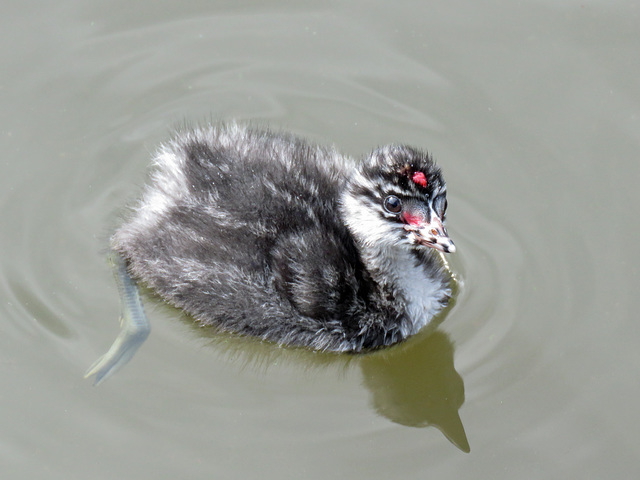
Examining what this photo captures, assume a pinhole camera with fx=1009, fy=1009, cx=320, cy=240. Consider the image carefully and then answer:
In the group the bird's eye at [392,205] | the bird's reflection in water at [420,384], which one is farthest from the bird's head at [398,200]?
the bird's reflection in water at [420,384]

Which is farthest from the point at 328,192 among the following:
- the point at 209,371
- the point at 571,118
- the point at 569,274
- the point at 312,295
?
the point at 571,118

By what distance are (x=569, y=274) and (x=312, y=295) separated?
142 centimetres

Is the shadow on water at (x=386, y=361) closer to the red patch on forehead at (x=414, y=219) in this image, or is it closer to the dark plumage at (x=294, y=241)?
the dark plumage at (x=294, y=241)

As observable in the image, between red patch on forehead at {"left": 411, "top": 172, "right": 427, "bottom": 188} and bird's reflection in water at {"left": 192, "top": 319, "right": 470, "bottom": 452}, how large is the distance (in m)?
0.88

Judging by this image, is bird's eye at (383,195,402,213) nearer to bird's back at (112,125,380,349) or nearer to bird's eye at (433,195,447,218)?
bird's eye at (433,195,447,218)

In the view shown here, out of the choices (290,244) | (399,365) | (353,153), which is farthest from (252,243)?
(353,153)

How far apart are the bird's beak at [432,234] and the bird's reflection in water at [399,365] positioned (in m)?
0.63

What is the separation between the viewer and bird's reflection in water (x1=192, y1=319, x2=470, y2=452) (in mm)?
4723

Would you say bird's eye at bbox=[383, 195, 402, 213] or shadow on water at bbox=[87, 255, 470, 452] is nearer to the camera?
bird's eye at bbox=[383, 195, 402, 213]

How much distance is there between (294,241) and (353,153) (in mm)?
1300

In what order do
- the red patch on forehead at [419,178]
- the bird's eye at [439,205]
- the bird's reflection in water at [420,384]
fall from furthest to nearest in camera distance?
the bird's reflection in water at [420,384]
the bird's eye at [439,205]
the red patch on forehead at [419,178]

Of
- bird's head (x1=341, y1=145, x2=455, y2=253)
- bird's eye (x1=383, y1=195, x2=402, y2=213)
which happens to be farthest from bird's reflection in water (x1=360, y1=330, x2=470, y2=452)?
bird's eye (x1=383, y1=195, x2=402, y2=213)

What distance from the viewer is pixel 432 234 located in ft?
14.8

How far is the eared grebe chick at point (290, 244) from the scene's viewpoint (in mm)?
4539
